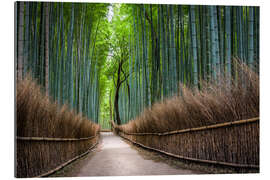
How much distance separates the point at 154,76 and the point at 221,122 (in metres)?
2.31

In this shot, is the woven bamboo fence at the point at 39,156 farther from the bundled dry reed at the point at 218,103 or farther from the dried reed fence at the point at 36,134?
the bundled dry reed at the point at 218,103

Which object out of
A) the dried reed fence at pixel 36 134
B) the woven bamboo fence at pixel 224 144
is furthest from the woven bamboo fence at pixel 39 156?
the woven bamboo fence at pixel 224 144

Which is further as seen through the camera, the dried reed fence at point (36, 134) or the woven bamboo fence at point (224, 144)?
the woven bamboo fence at point (224, 144)

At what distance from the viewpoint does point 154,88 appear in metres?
4.89

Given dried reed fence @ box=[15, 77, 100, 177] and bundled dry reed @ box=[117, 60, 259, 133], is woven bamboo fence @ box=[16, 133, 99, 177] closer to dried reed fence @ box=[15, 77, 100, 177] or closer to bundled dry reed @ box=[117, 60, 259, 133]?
dried reed fence @ box=[15, 77, 100, 177]

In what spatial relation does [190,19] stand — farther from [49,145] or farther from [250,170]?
[49,145]

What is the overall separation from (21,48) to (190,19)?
7.21ft

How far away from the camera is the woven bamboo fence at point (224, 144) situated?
2.40m

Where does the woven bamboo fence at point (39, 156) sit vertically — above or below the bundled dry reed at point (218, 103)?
below

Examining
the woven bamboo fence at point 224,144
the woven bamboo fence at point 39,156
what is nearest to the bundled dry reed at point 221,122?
the woven bamboo fence at point 224,144

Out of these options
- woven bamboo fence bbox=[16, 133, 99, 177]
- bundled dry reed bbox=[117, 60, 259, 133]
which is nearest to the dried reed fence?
woven bamboo fence bbox=[16, 133, 99, 177]

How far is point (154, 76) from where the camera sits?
15.7ft

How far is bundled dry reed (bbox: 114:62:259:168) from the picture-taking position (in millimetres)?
2398

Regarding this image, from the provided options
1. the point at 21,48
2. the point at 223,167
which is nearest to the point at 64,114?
the point at 21,48
